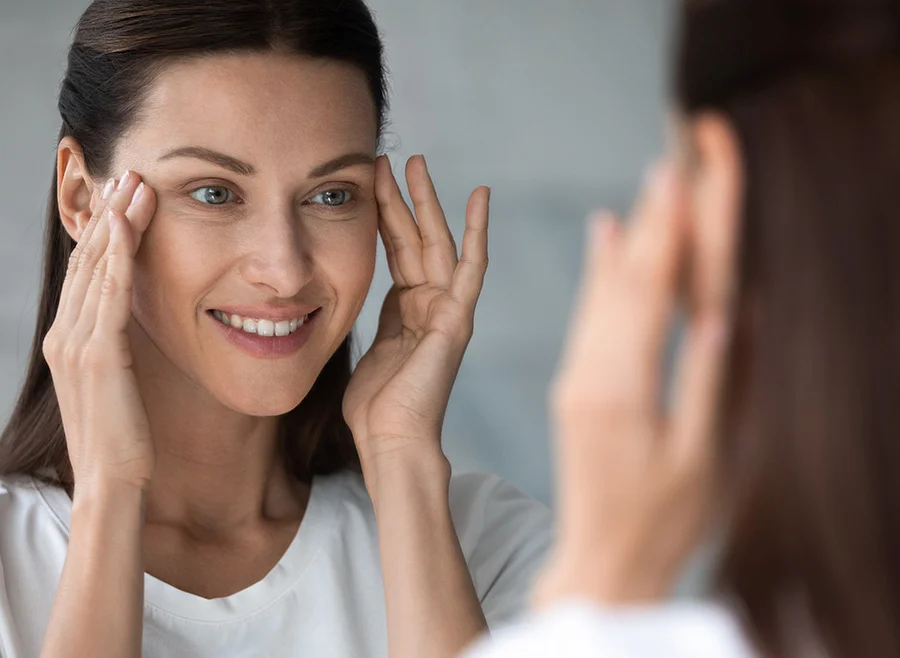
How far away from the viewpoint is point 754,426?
0.71 m

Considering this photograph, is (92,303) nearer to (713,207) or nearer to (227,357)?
(227,357)

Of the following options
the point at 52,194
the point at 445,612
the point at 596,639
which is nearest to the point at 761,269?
the point at 596,639

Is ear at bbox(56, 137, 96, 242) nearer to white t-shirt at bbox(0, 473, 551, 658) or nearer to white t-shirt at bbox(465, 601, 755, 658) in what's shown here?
white t-shirt at bbox(0, 473, 551, 658)

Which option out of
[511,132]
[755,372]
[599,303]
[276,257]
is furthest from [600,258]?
[511,132]

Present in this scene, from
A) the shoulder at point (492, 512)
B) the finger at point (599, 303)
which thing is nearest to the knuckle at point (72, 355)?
the shoulder at point (492, 512)

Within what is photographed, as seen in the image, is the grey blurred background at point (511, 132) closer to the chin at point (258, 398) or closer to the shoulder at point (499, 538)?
the shoulder at point (499, 538)

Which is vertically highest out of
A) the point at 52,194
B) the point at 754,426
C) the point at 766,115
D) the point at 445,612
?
the point at 52,194

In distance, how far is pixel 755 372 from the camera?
0.71 meters

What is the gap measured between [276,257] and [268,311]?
10 centimetres

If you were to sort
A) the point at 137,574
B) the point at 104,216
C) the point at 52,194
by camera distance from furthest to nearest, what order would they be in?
the point at 52,194 → the point at 104,216 → the point at 137,574

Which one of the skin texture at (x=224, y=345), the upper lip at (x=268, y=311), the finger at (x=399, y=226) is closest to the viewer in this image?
the skin texture at (x=224, y=345)

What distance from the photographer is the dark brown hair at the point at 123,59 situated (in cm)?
169

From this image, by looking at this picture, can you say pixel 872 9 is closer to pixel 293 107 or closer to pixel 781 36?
pixel 781 36

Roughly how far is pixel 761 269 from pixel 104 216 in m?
1.19
